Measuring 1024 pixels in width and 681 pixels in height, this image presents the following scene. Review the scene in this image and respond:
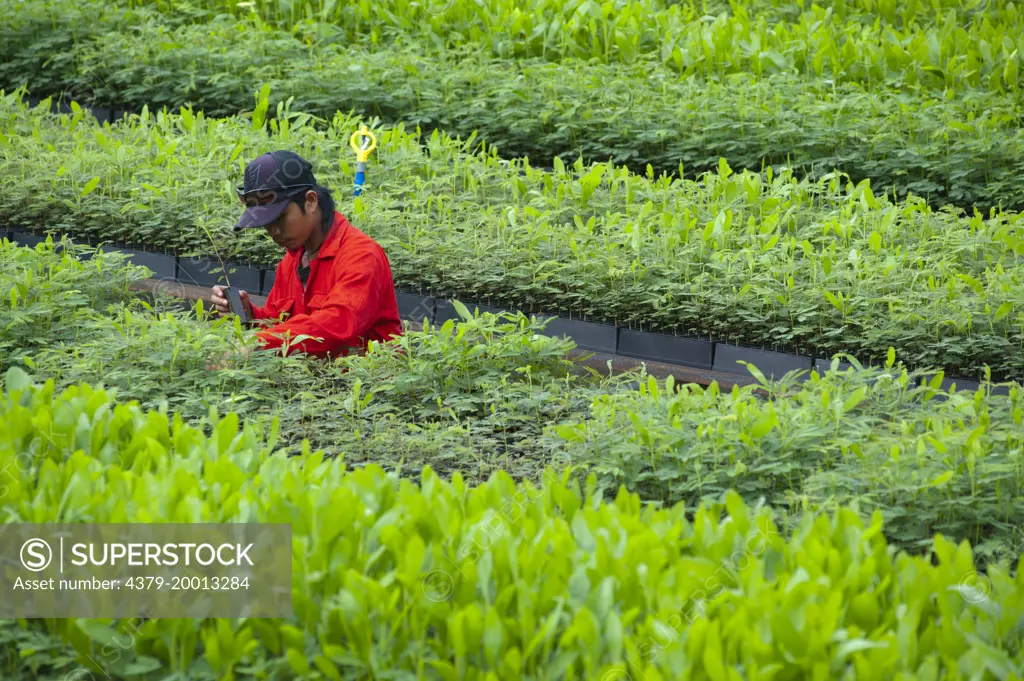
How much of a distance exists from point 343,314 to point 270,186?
621mm

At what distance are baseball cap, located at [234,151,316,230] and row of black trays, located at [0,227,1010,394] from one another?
31.0 inches

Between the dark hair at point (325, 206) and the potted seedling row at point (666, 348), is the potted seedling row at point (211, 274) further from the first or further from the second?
the potted seedling row at point (666, 348)

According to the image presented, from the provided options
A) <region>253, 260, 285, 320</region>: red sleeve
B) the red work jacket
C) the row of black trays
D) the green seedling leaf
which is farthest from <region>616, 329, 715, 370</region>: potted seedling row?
the green seedling leaf

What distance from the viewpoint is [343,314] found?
5059 mm

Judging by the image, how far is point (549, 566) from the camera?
281cm

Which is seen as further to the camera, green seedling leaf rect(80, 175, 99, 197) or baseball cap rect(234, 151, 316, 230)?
green seedling leaf rect(80, 175, 99, 197)

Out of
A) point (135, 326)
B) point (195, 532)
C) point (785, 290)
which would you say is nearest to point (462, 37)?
point (785, 290)

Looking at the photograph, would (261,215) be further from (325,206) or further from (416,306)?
(416,306)

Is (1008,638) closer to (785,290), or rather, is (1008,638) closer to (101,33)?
(785,290)

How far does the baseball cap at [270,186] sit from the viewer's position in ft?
16.5

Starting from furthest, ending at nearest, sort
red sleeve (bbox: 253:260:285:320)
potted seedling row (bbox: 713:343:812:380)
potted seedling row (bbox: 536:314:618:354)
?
potted seedling row (bbox: 536:314:618:354) < potted seedling row (bbox: 713:343:812:380) < red sleeve (bbox: 253:260:285:320)

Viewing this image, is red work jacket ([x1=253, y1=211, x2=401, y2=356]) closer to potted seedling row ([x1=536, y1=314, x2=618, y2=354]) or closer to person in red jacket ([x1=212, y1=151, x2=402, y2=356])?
person in red jacket ([x1=212, y1=151, x2=402, y2=356])

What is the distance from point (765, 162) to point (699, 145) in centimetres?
47

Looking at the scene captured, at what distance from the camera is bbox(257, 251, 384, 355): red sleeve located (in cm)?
499
